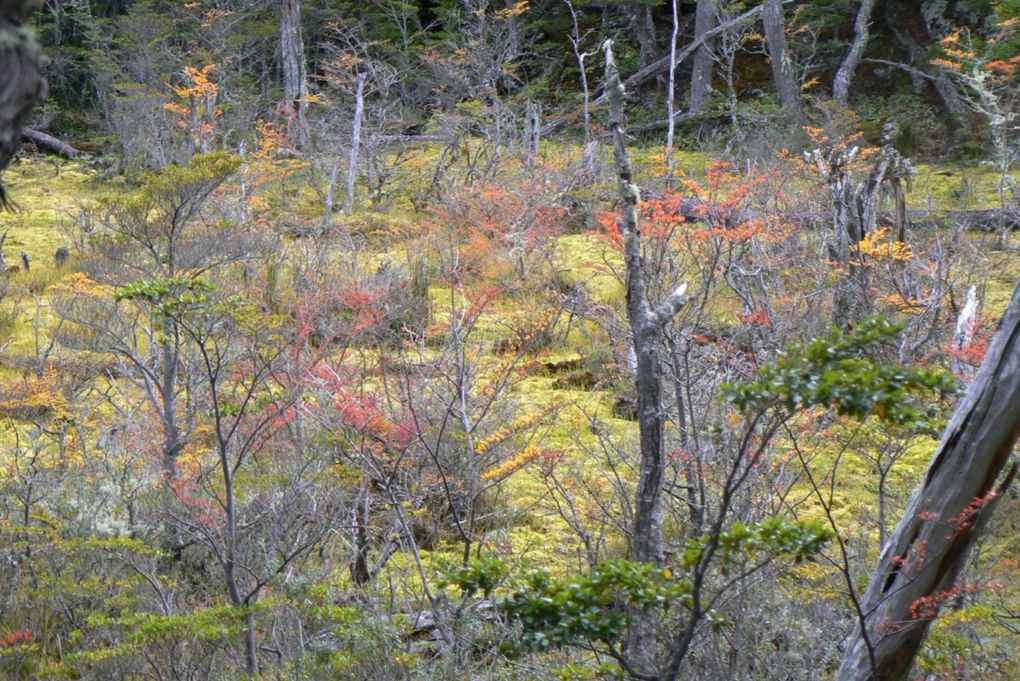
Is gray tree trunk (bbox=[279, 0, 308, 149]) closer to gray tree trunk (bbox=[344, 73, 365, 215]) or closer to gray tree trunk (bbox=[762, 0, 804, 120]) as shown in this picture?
gray tree trunk (bbox=[344, 73, 365, 215])

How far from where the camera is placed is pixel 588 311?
10.1 meters

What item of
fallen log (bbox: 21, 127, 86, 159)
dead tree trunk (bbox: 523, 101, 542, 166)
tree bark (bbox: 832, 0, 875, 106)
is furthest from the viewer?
fallen log (bbox: 21, 127, 86, 159)

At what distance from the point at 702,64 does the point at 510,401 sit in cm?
1579

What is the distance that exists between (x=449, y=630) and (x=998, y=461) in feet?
7.84

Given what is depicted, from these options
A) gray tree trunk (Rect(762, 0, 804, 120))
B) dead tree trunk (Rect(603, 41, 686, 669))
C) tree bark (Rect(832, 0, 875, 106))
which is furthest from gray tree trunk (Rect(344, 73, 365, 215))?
dead tree trunk (Rect(603, 41, 686, 669))

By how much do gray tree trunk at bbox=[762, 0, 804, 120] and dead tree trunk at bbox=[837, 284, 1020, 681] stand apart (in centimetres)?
1524

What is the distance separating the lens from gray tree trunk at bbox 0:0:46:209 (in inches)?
62.5

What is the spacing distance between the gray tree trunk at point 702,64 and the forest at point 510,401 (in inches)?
41.5

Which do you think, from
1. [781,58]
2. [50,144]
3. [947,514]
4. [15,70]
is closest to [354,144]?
[781,58]

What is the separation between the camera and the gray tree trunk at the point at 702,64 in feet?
67.2

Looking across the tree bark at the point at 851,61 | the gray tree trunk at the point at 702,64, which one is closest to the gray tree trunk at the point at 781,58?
the tree bark at the point at 851,61

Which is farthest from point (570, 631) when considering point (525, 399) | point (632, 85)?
point (632, 85)

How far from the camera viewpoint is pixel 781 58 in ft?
57.7

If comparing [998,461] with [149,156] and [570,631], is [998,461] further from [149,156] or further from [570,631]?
[149,156]
